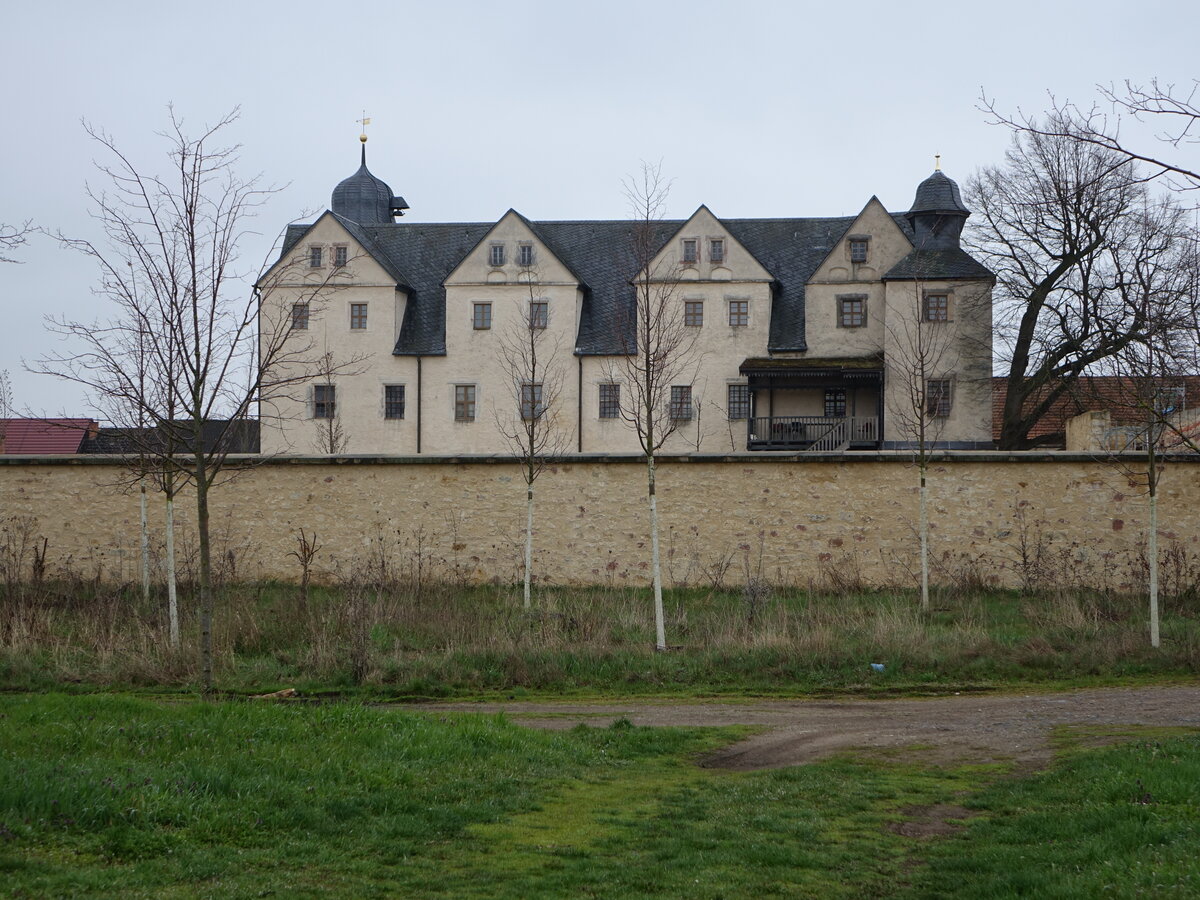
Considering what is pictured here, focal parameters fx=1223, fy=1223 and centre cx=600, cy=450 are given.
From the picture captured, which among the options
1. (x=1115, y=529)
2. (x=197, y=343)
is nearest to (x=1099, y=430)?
(x=1115, y=529)

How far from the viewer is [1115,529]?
75.0 ft

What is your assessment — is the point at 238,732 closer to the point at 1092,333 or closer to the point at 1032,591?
the point at 1032,591

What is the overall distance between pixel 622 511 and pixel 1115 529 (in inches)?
364

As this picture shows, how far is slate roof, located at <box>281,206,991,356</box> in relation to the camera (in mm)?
42188

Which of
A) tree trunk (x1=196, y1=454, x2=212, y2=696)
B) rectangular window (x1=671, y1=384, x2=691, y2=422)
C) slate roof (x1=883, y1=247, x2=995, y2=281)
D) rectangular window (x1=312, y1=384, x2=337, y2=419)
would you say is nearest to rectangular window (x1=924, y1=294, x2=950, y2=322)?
slate roof (x1=883, y1=247, x2=995, y2=281)

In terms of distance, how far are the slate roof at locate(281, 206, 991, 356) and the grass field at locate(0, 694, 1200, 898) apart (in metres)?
31.8

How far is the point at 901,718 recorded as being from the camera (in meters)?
13.5

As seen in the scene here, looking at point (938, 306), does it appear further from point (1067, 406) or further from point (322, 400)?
point (322, 400)

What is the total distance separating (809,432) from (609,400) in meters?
6.88

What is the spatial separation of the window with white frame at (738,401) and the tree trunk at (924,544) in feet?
60.1

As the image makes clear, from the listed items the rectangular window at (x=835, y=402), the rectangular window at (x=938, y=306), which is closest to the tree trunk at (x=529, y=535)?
the rectangular window at (x=835, y=402)

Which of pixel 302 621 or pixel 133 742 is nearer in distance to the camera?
pixel 133 742

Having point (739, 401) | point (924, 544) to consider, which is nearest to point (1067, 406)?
point (739, 401)

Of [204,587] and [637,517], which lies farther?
[637,517]
